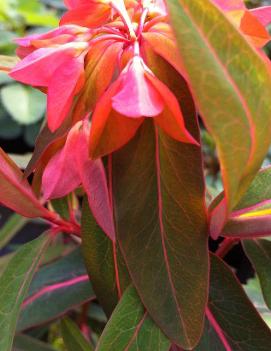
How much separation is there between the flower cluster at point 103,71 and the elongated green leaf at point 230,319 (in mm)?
154

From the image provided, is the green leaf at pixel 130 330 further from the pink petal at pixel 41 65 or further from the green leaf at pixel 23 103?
the green leaf at pixel 23 103

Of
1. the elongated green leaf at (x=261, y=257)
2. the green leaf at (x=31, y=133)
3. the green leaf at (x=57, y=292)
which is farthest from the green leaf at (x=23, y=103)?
the elongated green leaf at (x=261, y=257)

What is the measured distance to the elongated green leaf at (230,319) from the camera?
1.48 ft

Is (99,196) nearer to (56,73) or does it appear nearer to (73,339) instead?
(56,73)

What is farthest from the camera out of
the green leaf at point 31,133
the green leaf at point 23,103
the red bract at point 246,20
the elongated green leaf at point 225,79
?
the green leaf at point 31,133

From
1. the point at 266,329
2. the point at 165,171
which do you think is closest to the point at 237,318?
the point at 266,329

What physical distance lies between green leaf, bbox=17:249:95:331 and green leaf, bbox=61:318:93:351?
2cm

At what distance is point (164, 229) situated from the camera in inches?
16.7

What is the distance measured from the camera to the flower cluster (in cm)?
34

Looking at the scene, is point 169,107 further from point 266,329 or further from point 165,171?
point 266,329

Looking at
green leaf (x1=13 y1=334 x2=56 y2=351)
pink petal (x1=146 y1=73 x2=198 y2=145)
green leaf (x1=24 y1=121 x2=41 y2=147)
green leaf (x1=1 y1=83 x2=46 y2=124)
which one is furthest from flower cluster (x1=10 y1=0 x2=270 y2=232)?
green leaf (x1=24 y1=121 x2=41 y2=147)

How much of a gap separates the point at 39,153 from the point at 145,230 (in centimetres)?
10

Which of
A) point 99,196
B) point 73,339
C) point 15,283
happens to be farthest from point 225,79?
point 73,339

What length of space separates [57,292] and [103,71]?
1.13ft
